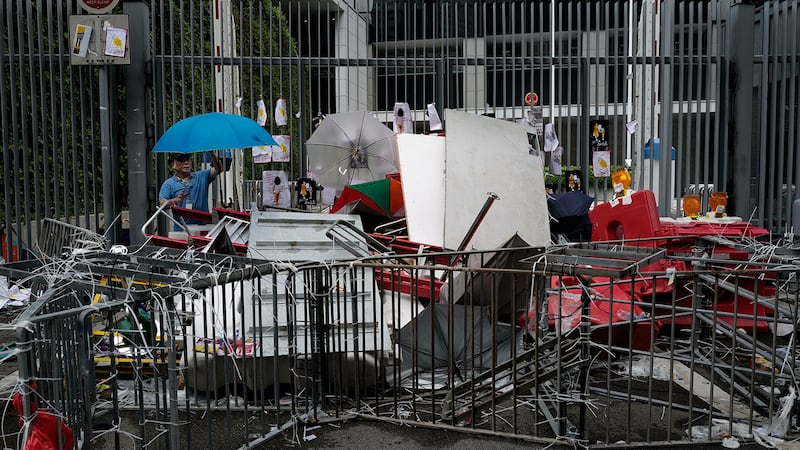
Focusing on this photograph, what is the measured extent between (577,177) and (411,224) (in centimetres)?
308

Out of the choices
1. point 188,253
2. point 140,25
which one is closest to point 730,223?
point 188,253

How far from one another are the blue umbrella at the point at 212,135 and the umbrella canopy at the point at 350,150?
56.4 inches

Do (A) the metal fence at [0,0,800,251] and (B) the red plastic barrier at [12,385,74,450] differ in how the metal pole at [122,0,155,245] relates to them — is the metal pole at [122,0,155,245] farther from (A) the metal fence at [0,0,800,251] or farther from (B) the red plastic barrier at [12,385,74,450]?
(B) the red plastic barrier at [12,385,74,450]

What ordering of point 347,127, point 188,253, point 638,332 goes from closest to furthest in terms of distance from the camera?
point 188,253 → point 638,332 → point 347,127

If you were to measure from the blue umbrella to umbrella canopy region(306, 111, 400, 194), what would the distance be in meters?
1.43

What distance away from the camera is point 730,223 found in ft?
25.2

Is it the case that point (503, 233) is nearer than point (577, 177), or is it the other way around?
point (503, 233)

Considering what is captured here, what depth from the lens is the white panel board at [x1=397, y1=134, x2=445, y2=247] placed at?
831 cm

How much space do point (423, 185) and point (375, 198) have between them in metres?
0.71

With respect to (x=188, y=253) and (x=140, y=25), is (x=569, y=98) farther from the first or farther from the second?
(x=188, y=253)

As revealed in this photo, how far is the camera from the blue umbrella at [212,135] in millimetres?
7836

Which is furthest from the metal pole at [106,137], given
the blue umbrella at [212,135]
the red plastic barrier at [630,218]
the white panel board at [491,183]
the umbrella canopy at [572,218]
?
the red plastic barrier at [630,218]

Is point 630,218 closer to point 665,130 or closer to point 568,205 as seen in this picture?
point 568,205

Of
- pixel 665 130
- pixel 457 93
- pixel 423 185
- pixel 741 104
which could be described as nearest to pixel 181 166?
pixel 423 185
